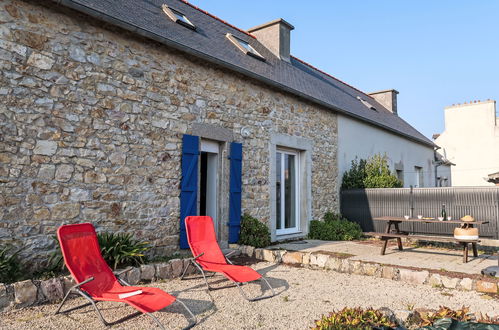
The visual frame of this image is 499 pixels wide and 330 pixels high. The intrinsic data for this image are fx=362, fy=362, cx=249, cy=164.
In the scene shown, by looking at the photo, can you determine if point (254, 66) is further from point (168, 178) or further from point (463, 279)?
point (463, 279)

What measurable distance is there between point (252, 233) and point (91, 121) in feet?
12.0

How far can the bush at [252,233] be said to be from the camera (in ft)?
23.3

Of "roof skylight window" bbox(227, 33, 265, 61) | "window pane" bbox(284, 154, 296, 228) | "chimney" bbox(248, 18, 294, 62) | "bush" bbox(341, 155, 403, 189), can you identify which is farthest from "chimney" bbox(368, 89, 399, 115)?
"window pane" bbox(284, 154, 296, 228)

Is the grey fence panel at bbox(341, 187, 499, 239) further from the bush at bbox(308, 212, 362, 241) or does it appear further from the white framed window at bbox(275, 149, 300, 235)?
the white framed window at bbox(275, 149, 300, 235)

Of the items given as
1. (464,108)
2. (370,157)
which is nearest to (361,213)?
(370,157)

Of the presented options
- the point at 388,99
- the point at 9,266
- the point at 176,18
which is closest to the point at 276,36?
the point at 176,18

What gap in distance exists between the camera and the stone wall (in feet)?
14.4

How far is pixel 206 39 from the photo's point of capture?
767 centimetres

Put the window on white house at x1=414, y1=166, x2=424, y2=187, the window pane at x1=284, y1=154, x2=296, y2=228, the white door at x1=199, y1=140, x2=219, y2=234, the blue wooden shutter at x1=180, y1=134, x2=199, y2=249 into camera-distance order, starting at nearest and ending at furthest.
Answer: the blue wooden shutter at x1=180, y1=134, x2=199, y2=249
the white door at x1=199, y1=140, x2=219, y2=234
the window pane at x1=284, y1=154, x2=296, y2=228
the window on white house at x1=414, y1=166, x2=424, y2=187

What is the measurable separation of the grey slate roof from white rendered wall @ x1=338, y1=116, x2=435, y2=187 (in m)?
0.40

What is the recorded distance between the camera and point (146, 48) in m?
5.85

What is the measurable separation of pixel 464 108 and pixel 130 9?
2094 cm

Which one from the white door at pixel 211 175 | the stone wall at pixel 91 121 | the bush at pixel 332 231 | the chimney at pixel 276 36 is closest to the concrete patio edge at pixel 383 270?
the white door at pixel 211 175

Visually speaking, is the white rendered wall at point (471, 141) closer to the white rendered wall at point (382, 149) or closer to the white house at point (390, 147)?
the white house at point (390, 147)
